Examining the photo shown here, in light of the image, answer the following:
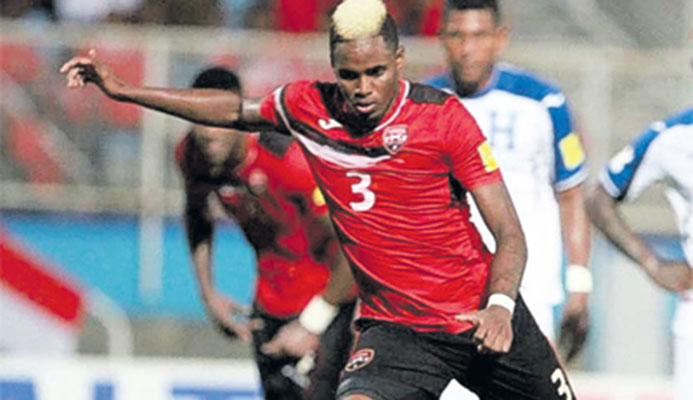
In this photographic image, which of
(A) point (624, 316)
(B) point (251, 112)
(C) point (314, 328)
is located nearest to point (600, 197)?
(C) point (314, 328)

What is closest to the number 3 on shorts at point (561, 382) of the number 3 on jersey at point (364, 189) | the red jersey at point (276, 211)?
the number 3 on jersey at point (364, 189)

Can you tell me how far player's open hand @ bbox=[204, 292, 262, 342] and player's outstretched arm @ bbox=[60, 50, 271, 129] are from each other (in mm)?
2739

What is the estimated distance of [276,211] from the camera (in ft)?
29.0

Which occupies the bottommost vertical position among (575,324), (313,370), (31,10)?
(31,10)

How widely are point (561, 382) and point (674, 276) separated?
136 cm

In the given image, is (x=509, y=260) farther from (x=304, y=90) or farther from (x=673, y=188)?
(x=673, y=188)

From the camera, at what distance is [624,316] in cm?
1278

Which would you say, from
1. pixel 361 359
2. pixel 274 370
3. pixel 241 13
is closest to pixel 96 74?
pixel 361 359

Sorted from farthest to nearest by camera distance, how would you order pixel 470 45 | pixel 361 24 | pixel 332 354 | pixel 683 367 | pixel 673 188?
pixel 332 354 → pixel 470 45 → pixel 673 188 → pixel 683 367 → pixel 361 24

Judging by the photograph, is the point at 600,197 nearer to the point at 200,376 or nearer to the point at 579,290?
the point at 579,290

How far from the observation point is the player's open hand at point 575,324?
8055 mm

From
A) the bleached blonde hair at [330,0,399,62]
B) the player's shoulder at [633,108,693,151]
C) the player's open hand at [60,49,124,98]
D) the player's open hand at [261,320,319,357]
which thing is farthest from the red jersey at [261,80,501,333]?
the player's open hand at [261,320,319,357]

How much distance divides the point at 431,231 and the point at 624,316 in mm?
6590

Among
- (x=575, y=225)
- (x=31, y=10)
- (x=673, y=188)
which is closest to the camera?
(x=673, y=188)
